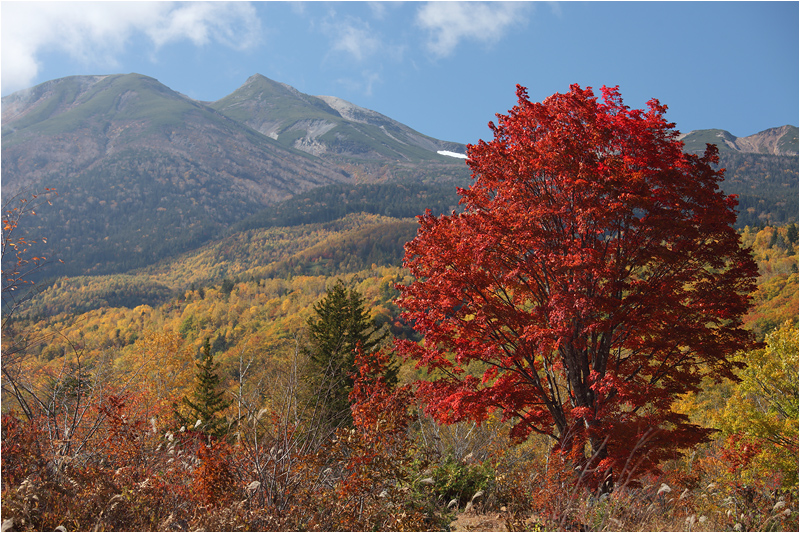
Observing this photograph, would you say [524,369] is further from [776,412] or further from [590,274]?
[776,412]

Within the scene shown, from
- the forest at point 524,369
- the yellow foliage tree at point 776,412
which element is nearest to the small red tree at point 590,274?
the forest at point 524,369

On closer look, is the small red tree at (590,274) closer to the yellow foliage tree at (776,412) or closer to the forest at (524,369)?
the forest at (524,369)

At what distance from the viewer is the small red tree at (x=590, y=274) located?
934 centimetres

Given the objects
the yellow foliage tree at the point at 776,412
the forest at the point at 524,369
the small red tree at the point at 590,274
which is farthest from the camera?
the yellow foliage tree at the point at 776,412

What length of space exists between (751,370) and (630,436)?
17.2m

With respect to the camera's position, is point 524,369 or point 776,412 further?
point 776,412

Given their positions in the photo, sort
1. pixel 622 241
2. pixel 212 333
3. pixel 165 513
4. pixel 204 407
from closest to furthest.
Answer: pixel 165 513, pixel 622 241, pixel 204 407, pixel 212 333

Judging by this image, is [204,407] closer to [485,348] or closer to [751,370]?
[485,348]

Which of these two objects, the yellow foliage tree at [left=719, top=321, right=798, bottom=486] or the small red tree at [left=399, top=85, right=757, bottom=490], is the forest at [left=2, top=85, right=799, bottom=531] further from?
the yellow foliage tree at [left=719, top=321, right=798, bottom=486]

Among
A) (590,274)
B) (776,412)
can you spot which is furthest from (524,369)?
(776,412)

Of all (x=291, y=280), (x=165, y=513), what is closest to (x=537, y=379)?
(x=165, y=513)

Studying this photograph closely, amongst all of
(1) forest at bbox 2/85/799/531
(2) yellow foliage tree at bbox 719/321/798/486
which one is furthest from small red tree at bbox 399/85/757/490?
(2) yellow foliage tree at bbox 719/321/798/486

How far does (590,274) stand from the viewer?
31.9 feet

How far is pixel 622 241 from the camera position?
32.4ft
